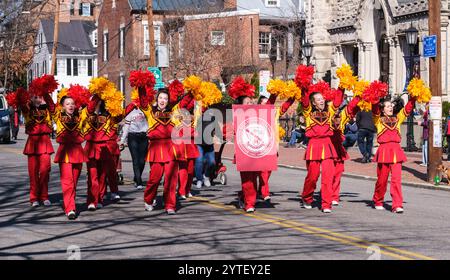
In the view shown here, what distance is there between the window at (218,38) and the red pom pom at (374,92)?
3599cm

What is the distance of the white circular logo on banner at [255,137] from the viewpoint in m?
14.8

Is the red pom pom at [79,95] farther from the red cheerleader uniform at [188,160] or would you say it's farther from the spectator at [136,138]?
the spectator at [136,138]

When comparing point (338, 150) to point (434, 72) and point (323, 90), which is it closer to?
point (323, 90)

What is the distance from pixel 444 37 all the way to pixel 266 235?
2255 cm

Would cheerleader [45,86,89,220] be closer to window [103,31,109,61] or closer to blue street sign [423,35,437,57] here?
blue street sign [423,35,437,57]

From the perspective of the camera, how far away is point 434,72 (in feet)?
70.0

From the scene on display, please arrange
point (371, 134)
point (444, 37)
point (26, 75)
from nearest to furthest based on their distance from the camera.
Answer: point (371, 134) < point (444, 37) < point (26, 75)

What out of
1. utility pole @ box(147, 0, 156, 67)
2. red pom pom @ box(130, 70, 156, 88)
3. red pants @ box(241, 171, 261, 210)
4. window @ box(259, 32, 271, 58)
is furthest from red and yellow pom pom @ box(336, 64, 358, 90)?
window @ box(259, 32, 271, 58)

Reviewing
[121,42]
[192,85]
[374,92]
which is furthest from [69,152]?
[121,42]

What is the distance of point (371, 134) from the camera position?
90.3 ft

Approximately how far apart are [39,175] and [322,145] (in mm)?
4790
